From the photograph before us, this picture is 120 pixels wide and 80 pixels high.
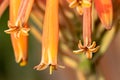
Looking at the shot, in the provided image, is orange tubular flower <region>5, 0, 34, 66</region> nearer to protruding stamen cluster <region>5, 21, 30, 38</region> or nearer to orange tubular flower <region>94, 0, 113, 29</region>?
protruding stamen cluster <region>5, 21, 30, 38</region>

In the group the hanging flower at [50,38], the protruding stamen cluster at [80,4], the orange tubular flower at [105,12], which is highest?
the protruding stamen cluster at [80,4]

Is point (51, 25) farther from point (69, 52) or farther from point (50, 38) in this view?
point (69, 52)

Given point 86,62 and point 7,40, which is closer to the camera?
point 86,62

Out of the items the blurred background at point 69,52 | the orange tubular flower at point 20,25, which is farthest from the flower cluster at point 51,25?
the blurred background at point 69,52

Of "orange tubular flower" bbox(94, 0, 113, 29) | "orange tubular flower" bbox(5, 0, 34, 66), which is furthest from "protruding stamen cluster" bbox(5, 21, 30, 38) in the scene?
"orange tubular flower" bbox(94, 0, 113, 29)

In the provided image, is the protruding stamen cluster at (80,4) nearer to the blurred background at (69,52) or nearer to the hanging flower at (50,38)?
the hanging flower at (50,38)

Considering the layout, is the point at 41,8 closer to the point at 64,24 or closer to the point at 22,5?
the point at 64,24

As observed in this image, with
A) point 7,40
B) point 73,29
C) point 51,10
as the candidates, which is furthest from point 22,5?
point 7,40
